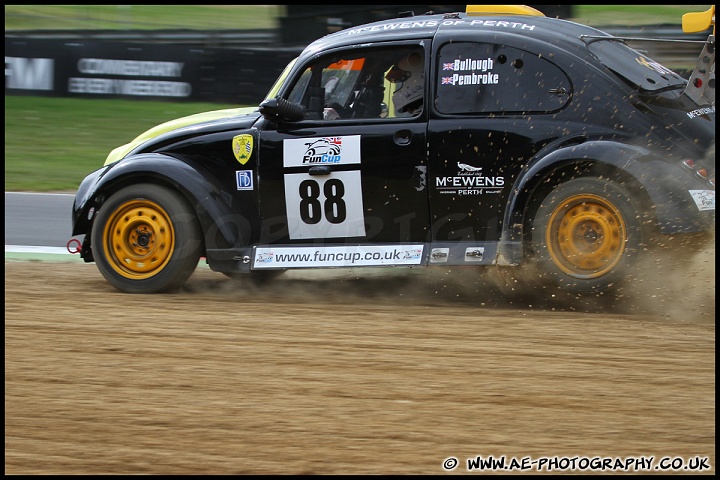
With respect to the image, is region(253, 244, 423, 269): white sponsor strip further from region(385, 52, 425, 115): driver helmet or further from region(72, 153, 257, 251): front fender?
region(385, 52, 425, 115): driver helmet

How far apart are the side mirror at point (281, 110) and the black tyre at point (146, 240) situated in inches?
36.7

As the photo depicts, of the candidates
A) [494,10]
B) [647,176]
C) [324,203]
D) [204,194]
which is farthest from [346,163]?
[647,176]

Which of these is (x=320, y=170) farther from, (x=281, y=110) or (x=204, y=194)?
(x=204, y=194)

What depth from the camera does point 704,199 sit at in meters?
6.06

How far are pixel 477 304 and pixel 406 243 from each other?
66 cm

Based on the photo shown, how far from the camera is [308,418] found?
4.52 m

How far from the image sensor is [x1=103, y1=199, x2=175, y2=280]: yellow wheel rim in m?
7.20

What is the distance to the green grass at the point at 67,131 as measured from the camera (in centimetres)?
1265

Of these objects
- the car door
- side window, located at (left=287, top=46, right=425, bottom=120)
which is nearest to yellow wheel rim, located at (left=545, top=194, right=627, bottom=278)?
the car door

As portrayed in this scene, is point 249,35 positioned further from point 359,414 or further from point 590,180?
point 359,414

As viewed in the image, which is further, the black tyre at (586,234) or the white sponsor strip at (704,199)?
the black tyre at (586,234)

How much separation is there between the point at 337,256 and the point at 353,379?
1890 mm

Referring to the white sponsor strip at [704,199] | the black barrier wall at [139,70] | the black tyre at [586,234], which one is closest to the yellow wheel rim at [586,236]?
the black tyre at [586,234]

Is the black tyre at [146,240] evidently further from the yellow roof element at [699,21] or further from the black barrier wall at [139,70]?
the black barrier wall at [139,70]
